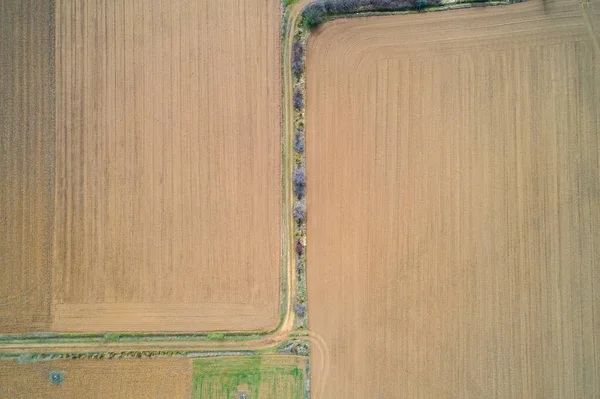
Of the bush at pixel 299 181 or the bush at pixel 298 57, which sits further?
the bush at pixel 298 57

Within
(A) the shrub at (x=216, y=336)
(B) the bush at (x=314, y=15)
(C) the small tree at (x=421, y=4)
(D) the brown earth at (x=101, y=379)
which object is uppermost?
(C) the small tree at (x=421, y=4)

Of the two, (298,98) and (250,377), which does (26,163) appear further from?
(250,377)

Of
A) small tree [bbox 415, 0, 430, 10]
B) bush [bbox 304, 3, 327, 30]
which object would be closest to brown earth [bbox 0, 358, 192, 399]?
bush [bbox 304, 3, 327, 30]

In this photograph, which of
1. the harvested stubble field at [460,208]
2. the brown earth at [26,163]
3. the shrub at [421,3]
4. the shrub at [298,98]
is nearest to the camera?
the harvested stubble field at [460,208]

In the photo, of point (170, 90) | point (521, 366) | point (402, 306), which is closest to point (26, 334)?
point (170, 90)

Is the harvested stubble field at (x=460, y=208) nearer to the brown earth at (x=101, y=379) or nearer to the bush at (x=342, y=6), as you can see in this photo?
the bush at (x=342, y=6)

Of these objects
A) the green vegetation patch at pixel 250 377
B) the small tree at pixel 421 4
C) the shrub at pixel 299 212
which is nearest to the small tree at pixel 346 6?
the small tree at pixel 421 4

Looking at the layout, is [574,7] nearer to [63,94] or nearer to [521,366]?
[521,366]
